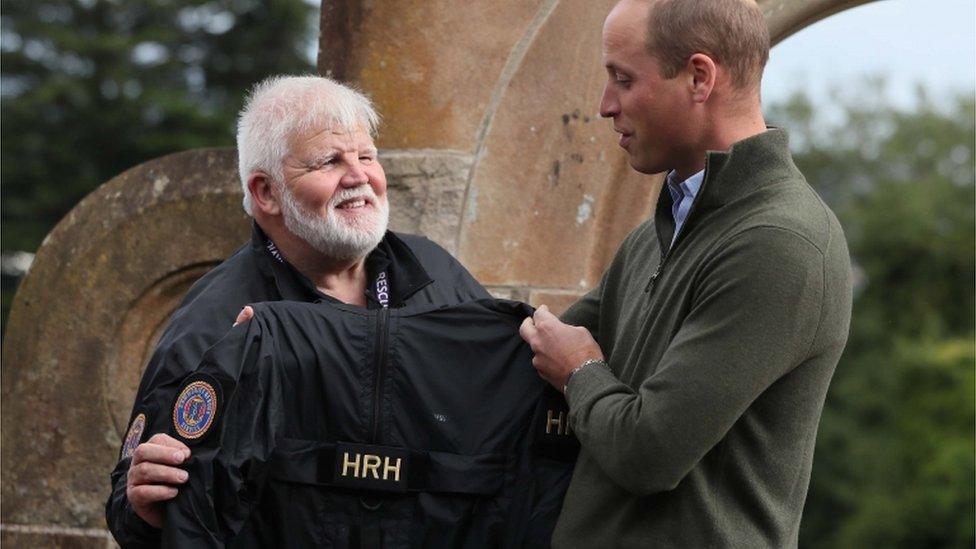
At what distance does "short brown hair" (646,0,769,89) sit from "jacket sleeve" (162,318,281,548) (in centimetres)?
84

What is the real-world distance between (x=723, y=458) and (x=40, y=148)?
52.6 ft

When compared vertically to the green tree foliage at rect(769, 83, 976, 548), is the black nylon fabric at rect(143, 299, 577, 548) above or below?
above

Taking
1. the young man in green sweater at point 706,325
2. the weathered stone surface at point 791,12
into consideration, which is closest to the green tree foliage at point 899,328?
the weathered stone surface at point 791,12

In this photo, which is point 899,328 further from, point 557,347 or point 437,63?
point 557,347

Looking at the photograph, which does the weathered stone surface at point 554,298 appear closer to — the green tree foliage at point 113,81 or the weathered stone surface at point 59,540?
the weathered stone surface at point 59,540

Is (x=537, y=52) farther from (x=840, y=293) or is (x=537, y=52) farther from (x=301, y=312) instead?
(x=840, y=293)

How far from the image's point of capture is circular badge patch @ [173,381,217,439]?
2.97 metres

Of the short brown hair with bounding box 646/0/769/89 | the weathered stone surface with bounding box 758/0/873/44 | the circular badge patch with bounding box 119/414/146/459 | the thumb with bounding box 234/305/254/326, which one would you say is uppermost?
the short brown hair with bounding box 646/0/769/89

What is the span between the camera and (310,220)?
11.5 feet

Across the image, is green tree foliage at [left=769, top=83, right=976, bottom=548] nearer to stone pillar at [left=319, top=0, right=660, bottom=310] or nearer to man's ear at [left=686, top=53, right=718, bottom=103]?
stone pillar at [left=319, top=0, right=660, bottom=310]

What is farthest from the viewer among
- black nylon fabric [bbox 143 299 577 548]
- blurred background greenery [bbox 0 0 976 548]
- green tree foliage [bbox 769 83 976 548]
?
green tree foliage [bbox 769 83 976 548]

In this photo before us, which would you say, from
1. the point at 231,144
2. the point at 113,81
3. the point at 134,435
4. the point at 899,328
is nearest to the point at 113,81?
the point at 113,81

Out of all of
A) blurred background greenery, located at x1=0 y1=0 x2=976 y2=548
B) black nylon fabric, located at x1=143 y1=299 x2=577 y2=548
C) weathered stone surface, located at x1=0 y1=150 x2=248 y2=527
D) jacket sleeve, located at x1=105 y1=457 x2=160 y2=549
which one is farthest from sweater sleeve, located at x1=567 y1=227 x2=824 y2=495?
blurred background greenery, located at x1=0 y1=0 x2=976 y2=548

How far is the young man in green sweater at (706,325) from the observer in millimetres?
2678
